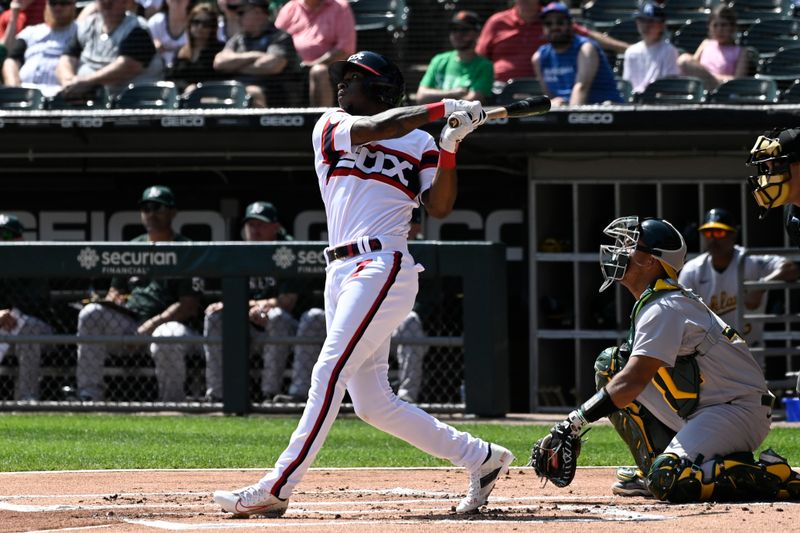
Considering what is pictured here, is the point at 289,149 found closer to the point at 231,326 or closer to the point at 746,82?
the point at 231,326

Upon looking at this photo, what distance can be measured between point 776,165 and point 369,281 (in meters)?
1.50

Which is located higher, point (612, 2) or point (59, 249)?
point (612, 2)

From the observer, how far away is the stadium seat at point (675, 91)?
10727 millimetres

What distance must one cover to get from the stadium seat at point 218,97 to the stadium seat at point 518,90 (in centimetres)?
214

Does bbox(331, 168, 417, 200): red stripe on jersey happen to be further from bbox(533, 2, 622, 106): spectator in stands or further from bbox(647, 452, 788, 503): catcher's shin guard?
bbox(533, 2, 622, 106): spectator in stands

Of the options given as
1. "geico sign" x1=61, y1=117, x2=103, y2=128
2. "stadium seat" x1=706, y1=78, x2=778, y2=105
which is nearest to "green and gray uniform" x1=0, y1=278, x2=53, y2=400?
"geico sign" x1=61, y1=117, x2=103, y2=128

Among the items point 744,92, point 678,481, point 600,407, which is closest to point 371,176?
point 600,407

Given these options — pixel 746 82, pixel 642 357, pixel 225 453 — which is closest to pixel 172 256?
pixel 225 453

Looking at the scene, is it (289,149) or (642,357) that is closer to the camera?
(642,357)

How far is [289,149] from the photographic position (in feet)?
37.8

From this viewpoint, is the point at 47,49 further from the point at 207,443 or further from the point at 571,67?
the point at 207,443

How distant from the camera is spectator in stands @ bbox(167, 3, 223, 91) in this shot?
12.1 m

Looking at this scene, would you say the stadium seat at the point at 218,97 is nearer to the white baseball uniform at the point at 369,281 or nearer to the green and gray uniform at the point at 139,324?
the green and gray uniform at the point at 139,324

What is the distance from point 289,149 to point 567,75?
2.40 meters
